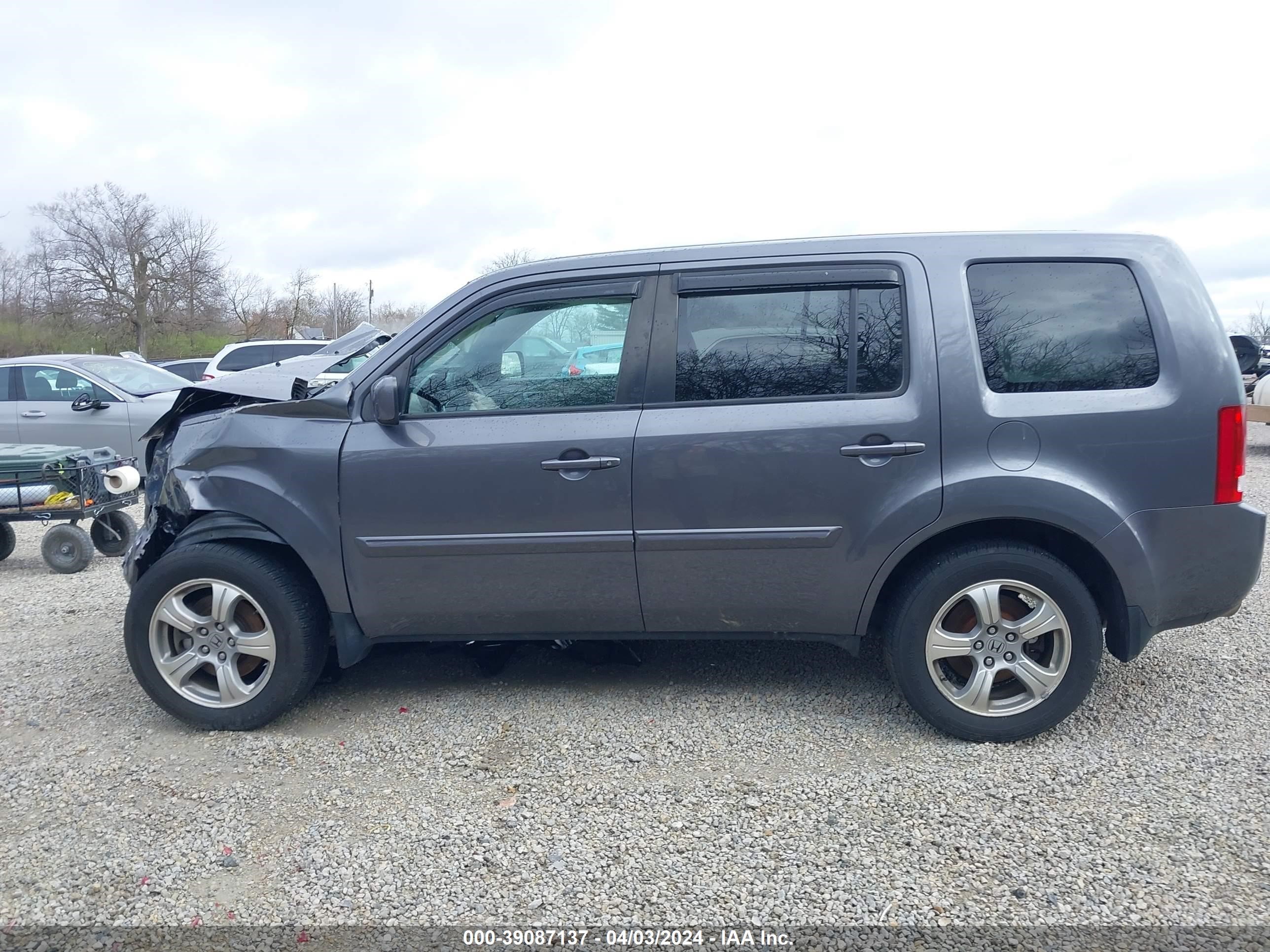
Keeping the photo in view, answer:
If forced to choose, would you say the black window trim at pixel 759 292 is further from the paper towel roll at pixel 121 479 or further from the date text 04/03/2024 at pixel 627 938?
the paper towel roll at pixel 121 479

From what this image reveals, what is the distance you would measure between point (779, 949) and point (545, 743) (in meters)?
1.45

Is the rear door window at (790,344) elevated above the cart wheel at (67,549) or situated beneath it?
elevated above

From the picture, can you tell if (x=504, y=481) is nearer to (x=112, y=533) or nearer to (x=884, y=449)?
(x=884, y=449)

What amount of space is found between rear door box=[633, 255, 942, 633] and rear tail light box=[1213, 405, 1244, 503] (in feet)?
3.40

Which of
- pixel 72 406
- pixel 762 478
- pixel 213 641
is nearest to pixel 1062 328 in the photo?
pixel 762 478

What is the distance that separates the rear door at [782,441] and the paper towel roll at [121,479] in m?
5.21

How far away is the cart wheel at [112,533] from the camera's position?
7.84 m

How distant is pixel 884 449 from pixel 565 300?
144 cm

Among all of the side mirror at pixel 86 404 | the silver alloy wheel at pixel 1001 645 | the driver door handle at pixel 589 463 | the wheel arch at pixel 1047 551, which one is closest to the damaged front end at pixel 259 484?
the driver door handle at pixel 589 463

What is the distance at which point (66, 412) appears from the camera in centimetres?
1091

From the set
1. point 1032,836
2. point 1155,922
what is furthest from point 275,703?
point 1155,922

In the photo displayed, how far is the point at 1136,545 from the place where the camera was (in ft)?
11.7

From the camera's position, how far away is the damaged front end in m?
3.92

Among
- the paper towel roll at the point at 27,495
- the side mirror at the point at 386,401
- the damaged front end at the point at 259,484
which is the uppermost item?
the side mirror at the point at 386,401
